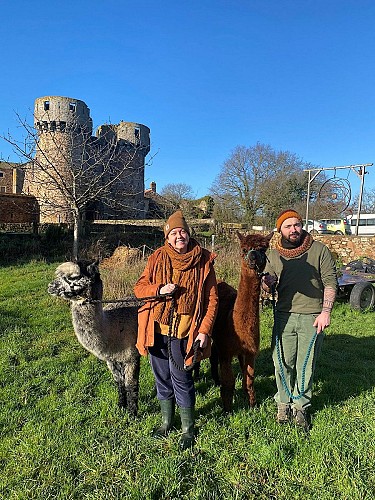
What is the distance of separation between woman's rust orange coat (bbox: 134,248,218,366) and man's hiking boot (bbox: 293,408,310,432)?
1.12m

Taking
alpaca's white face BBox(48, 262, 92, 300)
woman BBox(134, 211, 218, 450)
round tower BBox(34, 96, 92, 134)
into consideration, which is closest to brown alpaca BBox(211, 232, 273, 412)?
woman BBox(134, 211, 218, 450)

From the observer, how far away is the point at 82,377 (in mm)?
4730

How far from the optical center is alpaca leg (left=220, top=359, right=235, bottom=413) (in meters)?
3.74

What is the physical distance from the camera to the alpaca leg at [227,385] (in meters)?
3.74

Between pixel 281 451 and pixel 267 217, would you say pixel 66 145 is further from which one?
pixel 267 217

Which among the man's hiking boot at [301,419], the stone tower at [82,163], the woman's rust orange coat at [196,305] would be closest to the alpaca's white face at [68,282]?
the woman's rust orange coat at [196,305]

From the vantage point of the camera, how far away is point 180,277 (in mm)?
3113

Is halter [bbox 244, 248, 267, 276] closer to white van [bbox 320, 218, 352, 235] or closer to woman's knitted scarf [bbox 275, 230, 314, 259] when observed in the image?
woman's knitted scarf [bbox 275, 230, 314, 259]

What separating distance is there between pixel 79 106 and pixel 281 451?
95.9 feet

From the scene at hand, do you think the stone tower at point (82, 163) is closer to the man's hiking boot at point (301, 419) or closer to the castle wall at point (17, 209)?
the castle wall at point (17, 209)

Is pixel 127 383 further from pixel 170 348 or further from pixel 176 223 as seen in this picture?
pixel 176 223

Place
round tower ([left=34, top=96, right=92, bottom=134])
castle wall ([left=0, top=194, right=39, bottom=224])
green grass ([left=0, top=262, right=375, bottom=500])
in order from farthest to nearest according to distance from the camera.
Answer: round tower ([left=34, top=96, right=92, bottom=134])
castle wall ([left=0, top=194, right=39, bottom=224])
green grass ([left=0, top=262, right=375, bottom=500])

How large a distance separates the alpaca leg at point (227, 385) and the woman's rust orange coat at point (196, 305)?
2.14ft

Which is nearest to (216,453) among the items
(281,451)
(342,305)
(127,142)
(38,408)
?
(281,451)
